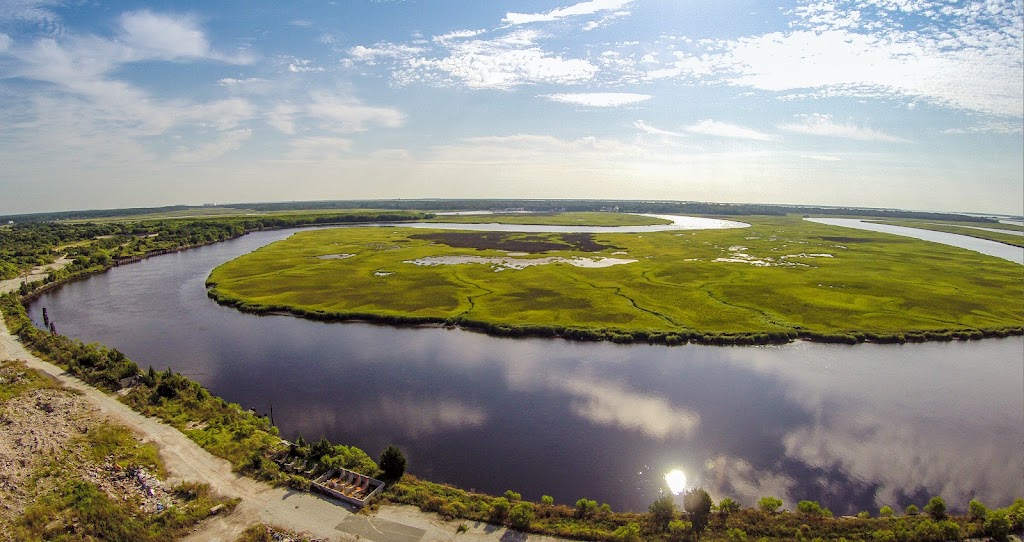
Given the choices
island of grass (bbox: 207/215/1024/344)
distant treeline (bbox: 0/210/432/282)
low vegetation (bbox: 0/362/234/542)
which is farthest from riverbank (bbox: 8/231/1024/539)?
distant treeline (bbox: 0/210/432/282)

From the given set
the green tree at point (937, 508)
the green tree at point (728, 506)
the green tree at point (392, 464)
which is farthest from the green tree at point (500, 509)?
the green tree at point (937, 508)

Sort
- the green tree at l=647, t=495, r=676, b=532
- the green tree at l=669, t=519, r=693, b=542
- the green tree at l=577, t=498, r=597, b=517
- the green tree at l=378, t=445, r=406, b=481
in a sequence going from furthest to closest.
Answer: the green tree at l=378, t=445, r=406, b=481, the green tree at l=577, t=498, r=597, b=517, the green tree at l=647, t=495, r=676, b=532, the green tree at l=669, t=519, r=693, b=542

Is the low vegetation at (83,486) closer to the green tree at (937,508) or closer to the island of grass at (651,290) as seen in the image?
the island of grass at (651,290)

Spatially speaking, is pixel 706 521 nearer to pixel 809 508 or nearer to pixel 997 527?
pixel 809 508

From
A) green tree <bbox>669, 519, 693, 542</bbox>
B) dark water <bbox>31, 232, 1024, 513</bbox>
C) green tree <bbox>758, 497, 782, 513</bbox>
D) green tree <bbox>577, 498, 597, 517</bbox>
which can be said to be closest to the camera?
green tree <bbox>669, 519, 693, 542</bbox>

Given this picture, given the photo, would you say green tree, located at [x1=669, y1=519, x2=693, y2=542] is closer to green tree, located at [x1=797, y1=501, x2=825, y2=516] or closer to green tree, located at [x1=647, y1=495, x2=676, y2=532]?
green tree, located at [x1=647, y1=495, x2=676, y2=532]

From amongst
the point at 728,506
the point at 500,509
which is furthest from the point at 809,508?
the point at 500,509
